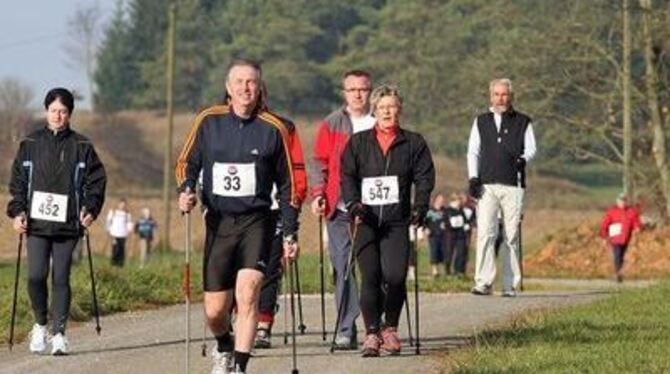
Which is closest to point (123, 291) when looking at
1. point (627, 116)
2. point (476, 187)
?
point (476, 187)

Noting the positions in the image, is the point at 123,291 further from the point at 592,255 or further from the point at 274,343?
the point at 592,255

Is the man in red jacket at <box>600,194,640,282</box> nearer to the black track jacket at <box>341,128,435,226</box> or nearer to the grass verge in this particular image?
the grass verge

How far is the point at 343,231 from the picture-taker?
14.1 metres

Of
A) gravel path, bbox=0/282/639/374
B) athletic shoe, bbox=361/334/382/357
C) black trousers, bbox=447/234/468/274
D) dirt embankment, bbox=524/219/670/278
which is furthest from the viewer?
dirt embankment, bbox=524/219/670/278

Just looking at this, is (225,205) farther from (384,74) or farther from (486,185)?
(384,74)

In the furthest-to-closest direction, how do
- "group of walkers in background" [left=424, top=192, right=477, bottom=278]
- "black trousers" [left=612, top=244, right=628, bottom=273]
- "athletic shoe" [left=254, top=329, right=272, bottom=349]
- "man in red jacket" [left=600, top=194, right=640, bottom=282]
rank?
"group of walkers in background" [left=424, top=192, right=477, bottom=278], "man in red jacket" [left=600, top=194, right=640, bottom=282], "black trousers" [left=612, top=244, right=628, bottom=273], "athletic shoe" [left=254, top=329, right=272, bottom=349]

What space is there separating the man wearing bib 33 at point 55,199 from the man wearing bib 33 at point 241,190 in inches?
109

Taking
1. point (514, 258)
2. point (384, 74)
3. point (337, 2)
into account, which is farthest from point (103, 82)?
point (514, 258)

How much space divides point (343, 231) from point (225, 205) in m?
2.97

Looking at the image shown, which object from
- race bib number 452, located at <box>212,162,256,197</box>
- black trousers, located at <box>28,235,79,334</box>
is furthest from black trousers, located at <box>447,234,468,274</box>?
race bib number 452, located at <box>212,162,256,197</box>

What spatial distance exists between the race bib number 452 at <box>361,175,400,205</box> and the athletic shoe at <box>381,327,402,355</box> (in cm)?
95

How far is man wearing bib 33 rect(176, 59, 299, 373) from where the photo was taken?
1112cm

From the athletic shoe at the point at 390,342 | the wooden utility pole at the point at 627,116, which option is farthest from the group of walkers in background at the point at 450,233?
the athletic shoe at the point at 390,342

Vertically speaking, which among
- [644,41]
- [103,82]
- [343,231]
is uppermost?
[103,82]
